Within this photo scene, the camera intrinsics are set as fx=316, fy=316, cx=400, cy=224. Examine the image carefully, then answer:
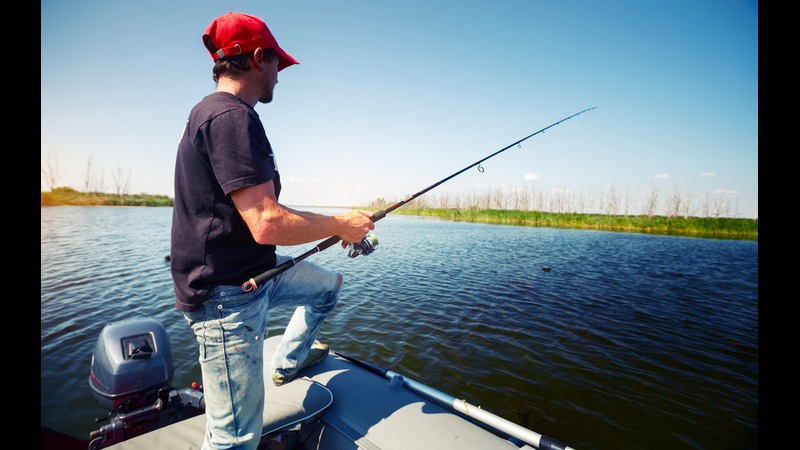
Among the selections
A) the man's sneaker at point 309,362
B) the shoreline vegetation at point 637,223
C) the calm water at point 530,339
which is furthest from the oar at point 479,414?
the shoreline vegetation at point 637,223

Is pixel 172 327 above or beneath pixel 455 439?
beneath

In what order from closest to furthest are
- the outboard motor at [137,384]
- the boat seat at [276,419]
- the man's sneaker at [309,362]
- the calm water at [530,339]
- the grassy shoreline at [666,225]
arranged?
1. the boat seat at [276,419]
2. the outboard motor at [137,384]
3. the man's sneaker at [309,362]
4. the calm water at [530,339]
5. the grassy shoreline at [666,225]

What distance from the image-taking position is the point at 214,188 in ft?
5.16

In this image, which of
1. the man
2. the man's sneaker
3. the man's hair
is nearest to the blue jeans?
the man

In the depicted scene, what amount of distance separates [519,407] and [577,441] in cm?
74

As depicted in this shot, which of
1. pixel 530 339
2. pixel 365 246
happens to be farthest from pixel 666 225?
pixel 365 246

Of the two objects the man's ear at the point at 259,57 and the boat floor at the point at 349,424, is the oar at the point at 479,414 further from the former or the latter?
the man's ear at the point at 259,57

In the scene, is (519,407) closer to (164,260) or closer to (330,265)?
(330,265)

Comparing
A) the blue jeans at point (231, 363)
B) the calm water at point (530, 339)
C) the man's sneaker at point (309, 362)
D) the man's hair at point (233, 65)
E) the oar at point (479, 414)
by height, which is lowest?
the calm water at point (530, 339)

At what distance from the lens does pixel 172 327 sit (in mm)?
6676

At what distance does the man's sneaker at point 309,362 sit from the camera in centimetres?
273

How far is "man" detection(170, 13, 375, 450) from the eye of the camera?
1464mm
